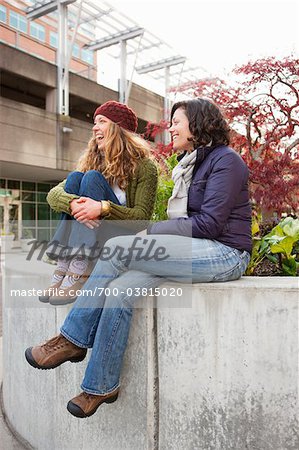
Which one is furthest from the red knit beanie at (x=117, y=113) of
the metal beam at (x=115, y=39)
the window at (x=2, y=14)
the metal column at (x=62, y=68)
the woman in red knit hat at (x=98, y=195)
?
the metal beam at (x=115, y=39)

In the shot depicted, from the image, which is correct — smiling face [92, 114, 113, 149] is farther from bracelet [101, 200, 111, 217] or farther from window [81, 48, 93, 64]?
window [81, 48, 93, 64]

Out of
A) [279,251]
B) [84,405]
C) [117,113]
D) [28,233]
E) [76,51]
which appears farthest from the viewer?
[28,233]

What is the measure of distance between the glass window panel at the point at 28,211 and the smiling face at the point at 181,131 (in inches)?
768

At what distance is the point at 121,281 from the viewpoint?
1825 mm

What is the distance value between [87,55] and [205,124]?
19519 mm

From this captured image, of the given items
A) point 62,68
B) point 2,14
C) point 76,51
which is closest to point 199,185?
point 2,14

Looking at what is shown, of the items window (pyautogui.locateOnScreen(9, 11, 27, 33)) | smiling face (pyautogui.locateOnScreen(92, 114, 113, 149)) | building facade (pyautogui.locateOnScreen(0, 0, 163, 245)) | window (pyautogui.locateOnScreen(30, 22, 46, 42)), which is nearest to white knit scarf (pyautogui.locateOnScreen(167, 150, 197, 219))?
smiling face (pyautogui.locateOnScreen(92, 114, 113, 149))

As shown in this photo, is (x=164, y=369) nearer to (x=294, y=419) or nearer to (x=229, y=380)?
(x=229, y=380)

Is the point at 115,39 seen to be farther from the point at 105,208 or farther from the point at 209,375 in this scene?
the point at 209,375

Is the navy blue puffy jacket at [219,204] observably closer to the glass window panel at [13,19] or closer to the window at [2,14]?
the window at [2,14]

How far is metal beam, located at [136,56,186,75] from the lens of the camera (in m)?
21.3

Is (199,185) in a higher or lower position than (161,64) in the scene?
lower

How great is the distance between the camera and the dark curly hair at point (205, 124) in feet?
7.00

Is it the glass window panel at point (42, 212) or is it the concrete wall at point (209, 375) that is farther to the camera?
the glass window panel at point (42, 212)
